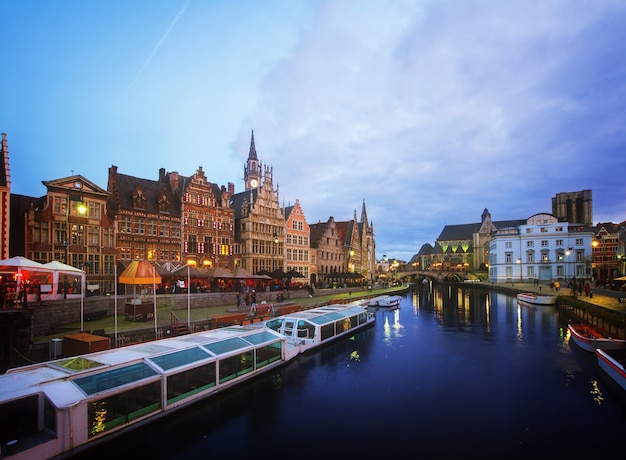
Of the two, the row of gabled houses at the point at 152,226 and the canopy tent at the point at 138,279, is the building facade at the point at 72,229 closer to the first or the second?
the row of gabled houses at the point at 152,226

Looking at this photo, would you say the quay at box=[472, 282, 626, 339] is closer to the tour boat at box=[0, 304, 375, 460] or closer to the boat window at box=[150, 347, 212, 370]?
the tour boat at box=[0, 304, 375, 460]

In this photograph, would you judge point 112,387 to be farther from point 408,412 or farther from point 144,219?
point 144,219

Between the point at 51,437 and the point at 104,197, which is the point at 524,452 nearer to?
the point at 51,437

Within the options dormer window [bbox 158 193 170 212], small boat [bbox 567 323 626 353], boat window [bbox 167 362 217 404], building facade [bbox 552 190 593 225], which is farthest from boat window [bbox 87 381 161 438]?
building facade [bbox 552 190 593 225]

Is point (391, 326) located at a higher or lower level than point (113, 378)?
lower

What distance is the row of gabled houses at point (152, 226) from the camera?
3303 centimetres

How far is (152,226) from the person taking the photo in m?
41.6

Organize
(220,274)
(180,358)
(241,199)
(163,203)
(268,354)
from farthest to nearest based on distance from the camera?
(241,199) < (163,203) < (220,274) < (268,354) < (180,358)

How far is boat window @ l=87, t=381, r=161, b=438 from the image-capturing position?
11.2 metres

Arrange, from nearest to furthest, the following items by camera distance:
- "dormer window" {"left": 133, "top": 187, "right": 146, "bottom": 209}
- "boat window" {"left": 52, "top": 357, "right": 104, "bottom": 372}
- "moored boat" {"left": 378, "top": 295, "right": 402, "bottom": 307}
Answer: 1. "boat window" {"left": 52, "top": 357, "right": 104, "bottom": 372}
2. "dormer window" {"left": 133, "top": 187, "right": 146, "bottom": 209}
3. "moored boat" {"left": 378, "top": 295, "right": 402, "bottom": 307}

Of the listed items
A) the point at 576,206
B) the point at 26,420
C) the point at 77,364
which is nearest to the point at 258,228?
the point at 77,364

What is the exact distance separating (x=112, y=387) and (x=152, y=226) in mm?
32374

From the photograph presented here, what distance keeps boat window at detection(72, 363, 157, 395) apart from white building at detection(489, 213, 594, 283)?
279 ft

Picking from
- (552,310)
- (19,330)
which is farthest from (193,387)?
(552,310)
